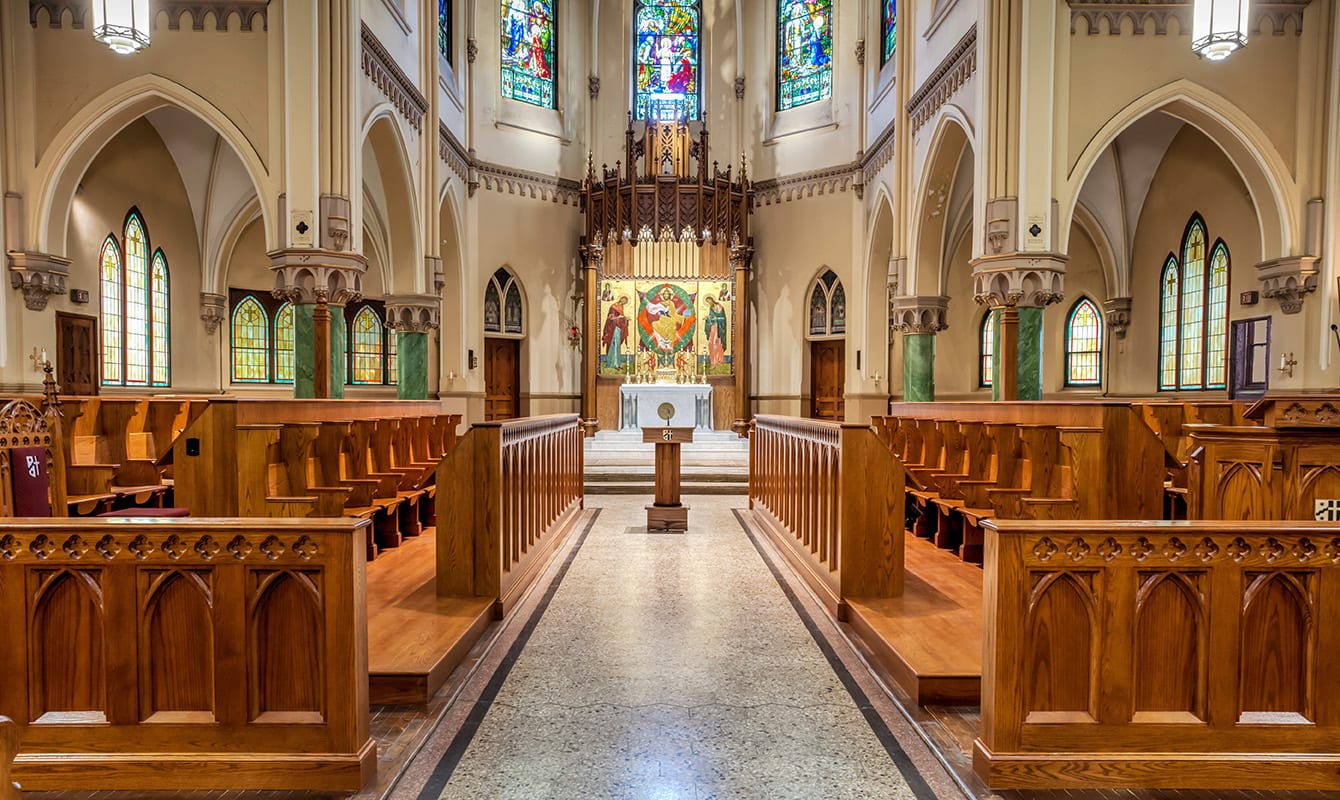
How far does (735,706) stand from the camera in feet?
10.7

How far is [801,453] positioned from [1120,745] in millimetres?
3542

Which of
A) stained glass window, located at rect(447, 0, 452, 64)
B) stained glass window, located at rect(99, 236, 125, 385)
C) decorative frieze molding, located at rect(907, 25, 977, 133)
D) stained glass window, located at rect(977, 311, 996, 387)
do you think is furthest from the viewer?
stained glass window, located at rect(977, 311, 996, 387)

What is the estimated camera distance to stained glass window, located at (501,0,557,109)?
16.7 metres

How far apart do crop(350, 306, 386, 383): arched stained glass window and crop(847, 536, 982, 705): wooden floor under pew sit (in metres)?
14.3

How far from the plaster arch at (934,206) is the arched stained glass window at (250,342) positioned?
493 inches

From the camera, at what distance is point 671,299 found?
17.2m

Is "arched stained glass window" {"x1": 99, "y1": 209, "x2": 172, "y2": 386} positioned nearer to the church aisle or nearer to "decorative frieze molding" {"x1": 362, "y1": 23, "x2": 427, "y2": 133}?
"decorative frieze molding" {"x1": 362, "y1": 23, "x2": 427, "y2": 133}

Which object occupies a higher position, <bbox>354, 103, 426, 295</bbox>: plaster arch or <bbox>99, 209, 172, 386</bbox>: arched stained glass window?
<bbox>354, 103, 426, 295</bbox>: plaster arch

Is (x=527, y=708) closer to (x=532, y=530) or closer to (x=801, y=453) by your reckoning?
(x=532, y=530)

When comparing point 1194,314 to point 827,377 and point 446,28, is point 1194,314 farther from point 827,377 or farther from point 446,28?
point 446,28

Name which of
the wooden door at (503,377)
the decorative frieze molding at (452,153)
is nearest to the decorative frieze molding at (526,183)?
the decorative frieze molding at (452,153)

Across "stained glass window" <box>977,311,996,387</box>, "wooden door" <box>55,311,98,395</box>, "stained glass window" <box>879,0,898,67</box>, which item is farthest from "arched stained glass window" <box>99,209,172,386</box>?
"stained glass window" <box>977,311,996,387</box>

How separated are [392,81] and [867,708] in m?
10.8

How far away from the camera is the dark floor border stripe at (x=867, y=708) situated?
8.65ft
